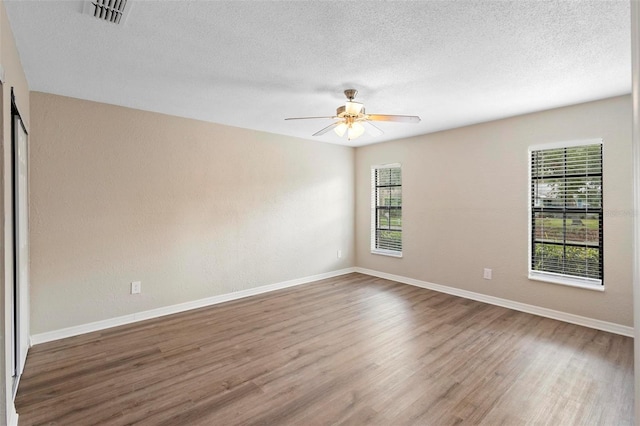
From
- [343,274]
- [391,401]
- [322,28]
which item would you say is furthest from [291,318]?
[322,28]

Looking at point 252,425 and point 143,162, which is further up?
point 143,162

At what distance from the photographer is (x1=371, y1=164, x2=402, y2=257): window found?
5500 millimetres

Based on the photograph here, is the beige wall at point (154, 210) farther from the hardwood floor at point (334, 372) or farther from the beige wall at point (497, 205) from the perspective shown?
the beige wall at point (497, 205)

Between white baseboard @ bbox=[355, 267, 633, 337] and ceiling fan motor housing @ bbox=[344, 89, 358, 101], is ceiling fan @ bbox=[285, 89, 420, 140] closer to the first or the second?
ceiling fan motor housing @ bbox=[344, 89, 358, 101]

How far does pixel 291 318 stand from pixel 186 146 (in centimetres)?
254

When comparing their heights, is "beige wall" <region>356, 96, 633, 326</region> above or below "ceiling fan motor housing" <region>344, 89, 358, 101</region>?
below

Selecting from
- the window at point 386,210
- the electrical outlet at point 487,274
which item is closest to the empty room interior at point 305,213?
the electrical outlet at point 487,274

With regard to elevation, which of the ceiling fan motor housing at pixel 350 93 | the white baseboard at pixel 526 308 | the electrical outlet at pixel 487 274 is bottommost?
the white baseboard at pixel 526 308

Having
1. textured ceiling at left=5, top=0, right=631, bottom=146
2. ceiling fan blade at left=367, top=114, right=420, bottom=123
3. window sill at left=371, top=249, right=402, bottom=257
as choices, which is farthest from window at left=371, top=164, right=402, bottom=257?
ceiling fan blade at left=367, top=114, right=420, bottom=123

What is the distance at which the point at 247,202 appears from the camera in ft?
15.0

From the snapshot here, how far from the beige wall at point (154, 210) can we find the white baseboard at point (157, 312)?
0.20ft

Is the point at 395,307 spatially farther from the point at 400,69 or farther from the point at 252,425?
the point at 400,69

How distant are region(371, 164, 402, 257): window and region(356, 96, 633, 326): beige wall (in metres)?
0.17

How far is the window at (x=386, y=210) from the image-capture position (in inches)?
217
